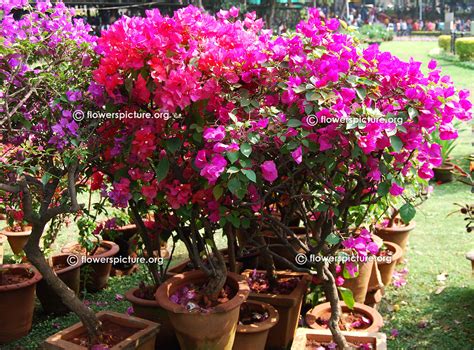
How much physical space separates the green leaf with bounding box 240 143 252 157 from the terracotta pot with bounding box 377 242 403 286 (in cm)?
187

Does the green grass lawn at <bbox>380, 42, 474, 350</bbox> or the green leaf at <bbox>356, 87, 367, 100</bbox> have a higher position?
the green leaf at <bbox>356, 87, 367, 100</bbox>

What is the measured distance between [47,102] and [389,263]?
2301 millimetres

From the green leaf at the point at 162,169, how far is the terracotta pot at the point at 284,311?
99 centimetres

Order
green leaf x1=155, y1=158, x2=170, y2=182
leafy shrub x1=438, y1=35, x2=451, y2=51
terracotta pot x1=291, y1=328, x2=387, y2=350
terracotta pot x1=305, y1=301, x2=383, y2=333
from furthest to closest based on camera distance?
leafy shrub x1=438, y1=35, x2=451, y2=51 → terracotta pot x1=305, y1=301, x2=383, y2=333 → terracotta pot x1=291, y1=328, x2=387, y2=350 → green leaf x1=155, y1=158, x2=170, y2=182

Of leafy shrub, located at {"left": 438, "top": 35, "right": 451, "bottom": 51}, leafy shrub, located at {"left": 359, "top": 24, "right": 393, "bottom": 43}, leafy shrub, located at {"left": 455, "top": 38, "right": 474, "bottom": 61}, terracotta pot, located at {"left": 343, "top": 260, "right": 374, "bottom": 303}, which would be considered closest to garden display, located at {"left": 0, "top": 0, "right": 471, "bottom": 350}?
terracotta pot, located at {"left": 343, "top": 260, "right": 374, "bottom": 303}

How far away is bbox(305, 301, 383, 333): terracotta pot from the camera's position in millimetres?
2844

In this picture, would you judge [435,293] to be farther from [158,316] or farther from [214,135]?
[214,135]

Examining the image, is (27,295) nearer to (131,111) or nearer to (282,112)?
(131,111)

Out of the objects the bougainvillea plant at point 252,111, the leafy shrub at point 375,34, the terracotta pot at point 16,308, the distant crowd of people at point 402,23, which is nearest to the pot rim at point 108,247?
the terracotta pot at point 16,308

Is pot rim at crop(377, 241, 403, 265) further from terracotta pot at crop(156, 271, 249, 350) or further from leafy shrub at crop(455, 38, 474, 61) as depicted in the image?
leafy shrub at crop(455, 38, 474, 61)

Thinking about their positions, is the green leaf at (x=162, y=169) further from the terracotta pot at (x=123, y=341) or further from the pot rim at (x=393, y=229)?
the pot rim at (x=393, y=229)

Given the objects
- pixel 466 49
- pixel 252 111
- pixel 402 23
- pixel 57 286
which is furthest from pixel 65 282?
pixel 402 23

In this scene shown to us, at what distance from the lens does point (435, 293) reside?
3721 mm

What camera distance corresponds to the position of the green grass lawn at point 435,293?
3.17m
